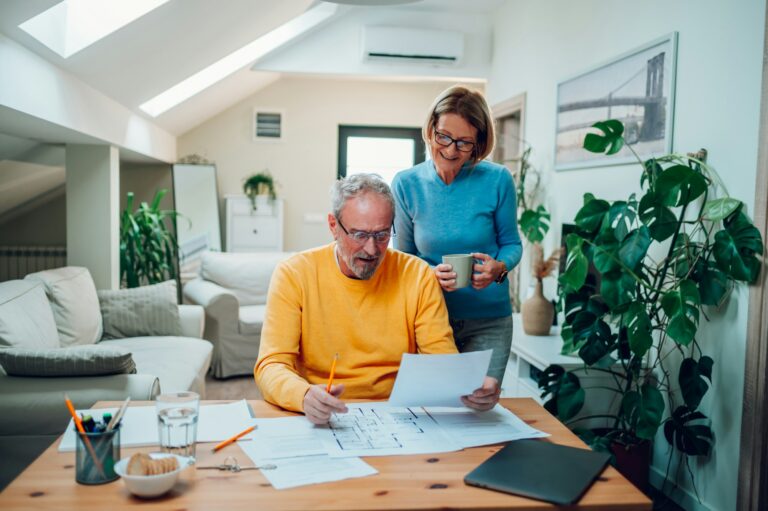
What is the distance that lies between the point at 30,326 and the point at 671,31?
293 centimetres

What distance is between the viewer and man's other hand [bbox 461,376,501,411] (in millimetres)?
1465

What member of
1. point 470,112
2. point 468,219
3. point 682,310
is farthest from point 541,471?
point 682,310

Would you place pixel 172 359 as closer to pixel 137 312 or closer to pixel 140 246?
pixel 137 312

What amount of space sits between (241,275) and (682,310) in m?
3.54

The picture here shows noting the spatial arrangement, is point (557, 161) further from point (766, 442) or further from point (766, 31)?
point (766, 442)

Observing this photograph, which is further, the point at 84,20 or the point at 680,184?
the point at 84,20

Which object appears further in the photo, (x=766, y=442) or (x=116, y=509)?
(x=766, y=442)

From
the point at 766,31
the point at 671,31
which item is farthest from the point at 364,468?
the point at 671,31

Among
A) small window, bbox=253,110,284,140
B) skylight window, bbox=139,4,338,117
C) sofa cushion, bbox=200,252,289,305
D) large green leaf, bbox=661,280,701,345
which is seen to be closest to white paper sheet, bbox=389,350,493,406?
large green leaf, bbox=661,280,701,345

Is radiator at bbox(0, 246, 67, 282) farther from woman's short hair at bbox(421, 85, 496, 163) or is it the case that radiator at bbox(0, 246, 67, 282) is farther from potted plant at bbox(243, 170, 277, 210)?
woman's short hair at bbox(421, 85, 496, 163)

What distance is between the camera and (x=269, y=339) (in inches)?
63.1

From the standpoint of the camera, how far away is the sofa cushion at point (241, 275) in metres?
5.04

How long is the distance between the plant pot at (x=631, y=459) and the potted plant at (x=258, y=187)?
181 inches

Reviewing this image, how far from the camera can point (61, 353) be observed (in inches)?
92.0
